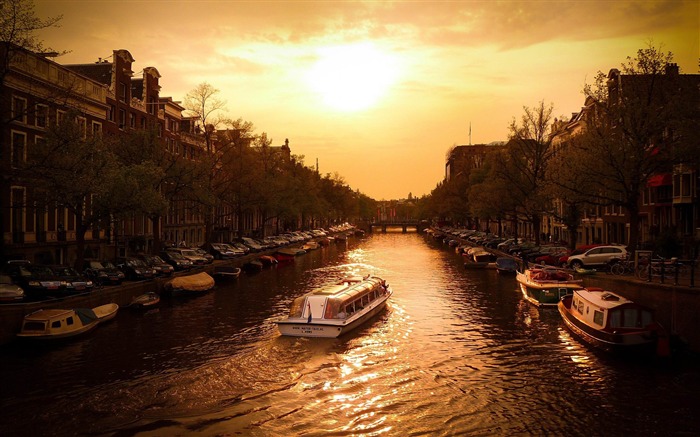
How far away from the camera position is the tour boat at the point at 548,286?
38.8m

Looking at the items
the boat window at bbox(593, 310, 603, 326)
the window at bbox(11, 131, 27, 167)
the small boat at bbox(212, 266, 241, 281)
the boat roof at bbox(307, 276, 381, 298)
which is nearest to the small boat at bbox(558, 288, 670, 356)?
the boat window at bbox(593, 310, 603, 326)

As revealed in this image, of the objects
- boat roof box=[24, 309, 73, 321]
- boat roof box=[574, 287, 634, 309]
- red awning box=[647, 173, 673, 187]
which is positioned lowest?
boat roof box=[24, 309, 73, 321]

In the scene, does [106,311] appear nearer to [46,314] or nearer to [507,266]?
[46,314]

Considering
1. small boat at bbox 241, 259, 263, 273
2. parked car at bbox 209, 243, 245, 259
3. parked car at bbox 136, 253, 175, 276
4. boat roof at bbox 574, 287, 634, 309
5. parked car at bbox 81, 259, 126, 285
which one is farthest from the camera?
parked car at bbox 209, 243, 245, 259

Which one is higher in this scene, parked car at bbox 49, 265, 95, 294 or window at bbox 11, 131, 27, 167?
window at bbox 11, 131, 27, 167

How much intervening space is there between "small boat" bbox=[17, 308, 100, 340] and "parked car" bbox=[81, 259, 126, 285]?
28.0 feet

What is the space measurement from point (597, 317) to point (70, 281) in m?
30.7

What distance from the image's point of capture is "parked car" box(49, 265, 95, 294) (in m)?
33.5

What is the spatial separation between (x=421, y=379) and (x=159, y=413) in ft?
34.7

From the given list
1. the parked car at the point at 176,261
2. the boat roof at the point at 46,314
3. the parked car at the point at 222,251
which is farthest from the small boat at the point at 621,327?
the parked car at the point at 222,251

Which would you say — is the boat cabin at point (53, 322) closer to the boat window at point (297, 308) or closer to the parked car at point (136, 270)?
the boat window at point (297, 308)

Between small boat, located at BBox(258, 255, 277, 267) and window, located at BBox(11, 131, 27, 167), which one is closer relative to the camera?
window, located at BBox(11, 131, 27, 167)

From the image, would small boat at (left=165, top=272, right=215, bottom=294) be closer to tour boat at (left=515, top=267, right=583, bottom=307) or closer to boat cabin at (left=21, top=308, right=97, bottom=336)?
boat cabin at (left=21, top=308, right=97, bottom=336)

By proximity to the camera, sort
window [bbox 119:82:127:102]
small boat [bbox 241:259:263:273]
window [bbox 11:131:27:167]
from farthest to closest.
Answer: small boat [bbox 241:259:263:273] → window [bbox 119:82:127:102] → window [bbox 11:131:27:167]
